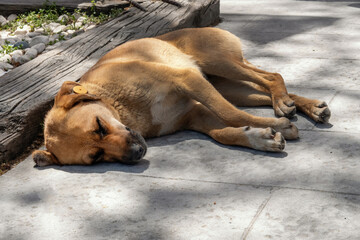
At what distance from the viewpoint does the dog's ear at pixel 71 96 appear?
13.1 feet

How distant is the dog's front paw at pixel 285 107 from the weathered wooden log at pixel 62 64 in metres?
1.93

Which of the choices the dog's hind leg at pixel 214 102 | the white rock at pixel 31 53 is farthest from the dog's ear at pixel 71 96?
the white rock at pixel 31 53

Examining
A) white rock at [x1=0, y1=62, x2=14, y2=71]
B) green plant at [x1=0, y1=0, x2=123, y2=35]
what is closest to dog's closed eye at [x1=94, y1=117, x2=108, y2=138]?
white rock at [x1=0, y1=62, x2=14, y2=71]

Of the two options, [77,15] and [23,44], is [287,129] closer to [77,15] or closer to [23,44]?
[23,44]

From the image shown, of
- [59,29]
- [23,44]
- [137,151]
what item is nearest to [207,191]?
[137,151]

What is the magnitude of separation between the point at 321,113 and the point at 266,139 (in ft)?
2.26

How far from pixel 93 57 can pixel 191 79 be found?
1604 millimetres

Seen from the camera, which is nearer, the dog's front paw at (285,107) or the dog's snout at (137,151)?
the dog's snout at (137,151)

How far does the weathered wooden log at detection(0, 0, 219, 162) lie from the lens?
446 cm

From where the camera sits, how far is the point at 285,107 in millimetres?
4496

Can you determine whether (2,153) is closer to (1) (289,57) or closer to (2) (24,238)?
(2) (24,238)

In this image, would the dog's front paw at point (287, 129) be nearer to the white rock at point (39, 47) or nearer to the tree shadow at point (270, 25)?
the tree shadow at point (270, 25)

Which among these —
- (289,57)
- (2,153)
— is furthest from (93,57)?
(289,57)

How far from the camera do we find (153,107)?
14.3 feet
